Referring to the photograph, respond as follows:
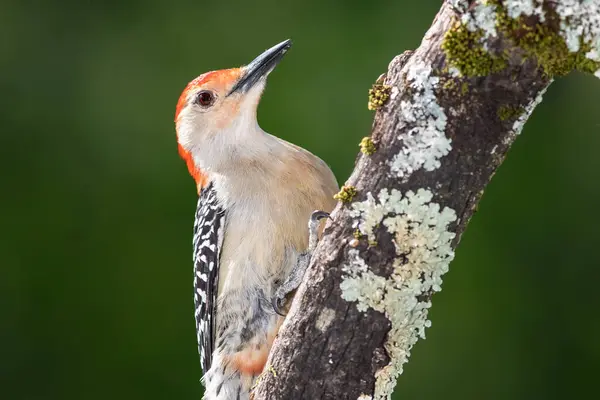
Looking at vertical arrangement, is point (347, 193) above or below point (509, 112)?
below

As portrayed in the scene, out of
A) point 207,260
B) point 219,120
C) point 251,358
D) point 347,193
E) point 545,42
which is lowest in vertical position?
point 251,358

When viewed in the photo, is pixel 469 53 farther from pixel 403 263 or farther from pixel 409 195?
pixel 403 263

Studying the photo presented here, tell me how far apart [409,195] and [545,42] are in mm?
585

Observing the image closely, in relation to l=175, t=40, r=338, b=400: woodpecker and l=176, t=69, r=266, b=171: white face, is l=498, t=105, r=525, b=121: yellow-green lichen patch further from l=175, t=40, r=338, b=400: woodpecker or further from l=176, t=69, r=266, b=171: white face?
l=176, t=69, r=266, b=171: white face

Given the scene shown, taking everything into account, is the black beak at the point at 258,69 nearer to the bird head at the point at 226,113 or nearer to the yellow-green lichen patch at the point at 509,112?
the bird head at the point at 226,113

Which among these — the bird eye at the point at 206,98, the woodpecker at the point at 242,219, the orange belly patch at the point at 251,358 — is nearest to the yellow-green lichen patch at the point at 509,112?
the woodpecker at the point at 242,219

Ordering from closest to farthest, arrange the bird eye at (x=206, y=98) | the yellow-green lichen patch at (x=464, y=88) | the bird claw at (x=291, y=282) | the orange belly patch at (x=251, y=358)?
the yellow-green lichen patch at (x=464, y=88), the bird claw at (x=291, y=282), the orange belly patch at (x=251, y=358), the bird eye at (x=206, y=98)

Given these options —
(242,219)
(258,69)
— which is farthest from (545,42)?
(258,69)

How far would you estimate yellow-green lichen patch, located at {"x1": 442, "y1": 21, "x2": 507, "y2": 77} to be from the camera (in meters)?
2.14

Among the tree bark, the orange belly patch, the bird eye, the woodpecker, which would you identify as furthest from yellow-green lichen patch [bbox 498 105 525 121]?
the bird eye

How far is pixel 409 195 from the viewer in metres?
2.42

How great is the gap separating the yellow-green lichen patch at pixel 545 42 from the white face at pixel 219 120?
2.07m

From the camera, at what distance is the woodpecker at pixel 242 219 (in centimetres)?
372

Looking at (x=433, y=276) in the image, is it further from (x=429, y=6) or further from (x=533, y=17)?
(x=429, y=6)
